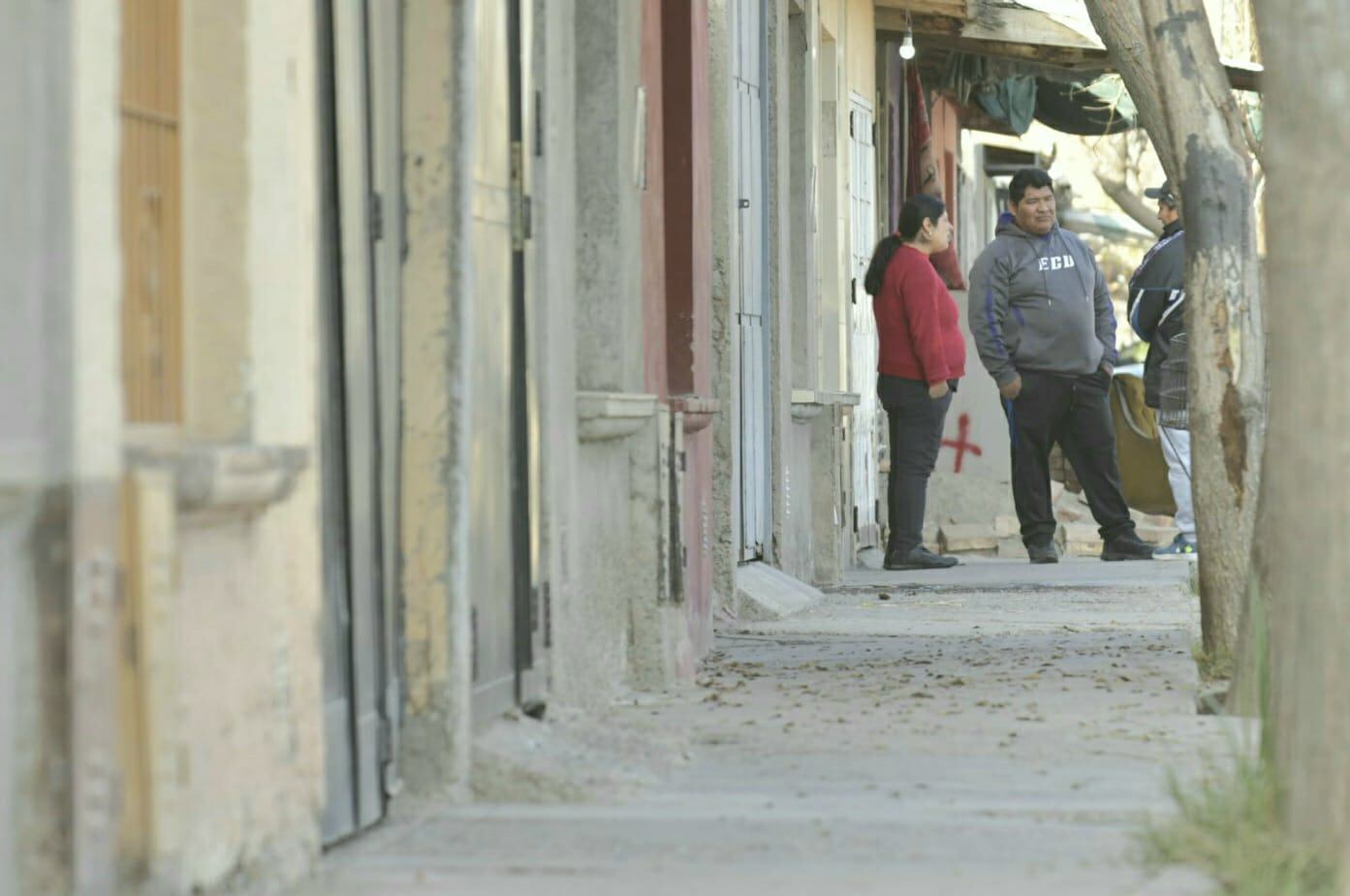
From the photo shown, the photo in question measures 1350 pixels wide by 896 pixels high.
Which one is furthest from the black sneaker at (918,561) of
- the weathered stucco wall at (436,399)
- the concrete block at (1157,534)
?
the weathered stucco wall at (436,399)

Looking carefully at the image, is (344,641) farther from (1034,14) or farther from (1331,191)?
(1034,14)

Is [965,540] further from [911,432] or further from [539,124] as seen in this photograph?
[539,124]

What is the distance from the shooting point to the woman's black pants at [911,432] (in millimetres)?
12273

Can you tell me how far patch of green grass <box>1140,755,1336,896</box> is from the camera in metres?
3.79

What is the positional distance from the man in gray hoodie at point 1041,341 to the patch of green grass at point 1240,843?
27.0 feet

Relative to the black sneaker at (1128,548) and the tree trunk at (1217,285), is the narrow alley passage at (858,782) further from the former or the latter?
the black sneaker at (1128,548)

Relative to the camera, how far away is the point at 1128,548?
13.1 metres

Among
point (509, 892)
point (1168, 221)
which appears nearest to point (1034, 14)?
point (1168, 221)

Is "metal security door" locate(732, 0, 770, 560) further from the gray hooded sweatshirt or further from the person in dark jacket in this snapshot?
the person in dark jacket

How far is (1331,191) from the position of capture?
393 cm

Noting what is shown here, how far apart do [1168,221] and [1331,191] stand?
30.7 ft

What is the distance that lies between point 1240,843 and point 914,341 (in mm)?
8259

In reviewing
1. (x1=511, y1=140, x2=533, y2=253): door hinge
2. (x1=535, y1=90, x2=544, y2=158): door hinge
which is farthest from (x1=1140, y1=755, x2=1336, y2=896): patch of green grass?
(x1=535, y1=90, x2=544, y2=158): door hinge

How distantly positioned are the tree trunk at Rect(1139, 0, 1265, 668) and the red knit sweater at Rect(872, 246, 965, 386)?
4770 millimetres
